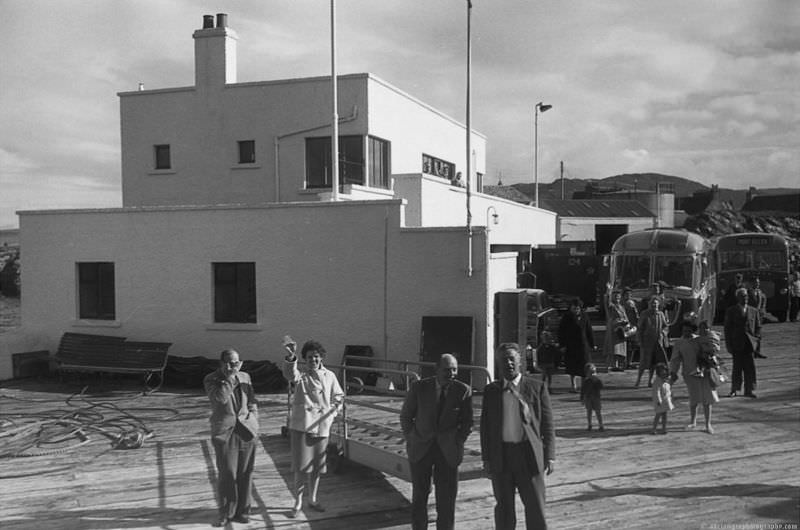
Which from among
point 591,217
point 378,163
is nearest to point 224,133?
point 378,163

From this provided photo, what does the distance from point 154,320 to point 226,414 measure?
10728mm

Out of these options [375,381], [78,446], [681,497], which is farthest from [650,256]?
[78,446]

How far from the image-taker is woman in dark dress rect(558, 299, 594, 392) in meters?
14.8

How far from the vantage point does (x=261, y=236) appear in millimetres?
17312

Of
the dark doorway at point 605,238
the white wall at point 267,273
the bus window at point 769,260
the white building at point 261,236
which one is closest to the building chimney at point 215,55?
the white building at point 261,236

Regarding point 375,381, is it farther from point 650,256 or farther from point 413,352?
point 650,256

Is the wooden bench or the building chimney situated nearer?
the wooden bench

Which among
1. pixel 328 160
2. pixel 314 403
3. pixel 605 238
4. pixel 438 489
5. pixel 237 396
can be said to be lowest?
pixel 438 489

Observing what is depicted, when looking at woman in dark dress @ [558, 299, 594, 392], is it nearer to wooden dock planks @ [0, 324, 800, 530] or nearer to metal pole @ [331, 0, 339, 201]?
wooden dock planks @ [0, 324, 800, 530]

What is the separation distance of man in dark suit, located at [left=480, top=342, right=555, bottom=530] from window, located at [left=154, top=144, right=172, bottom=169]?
19.1 meters

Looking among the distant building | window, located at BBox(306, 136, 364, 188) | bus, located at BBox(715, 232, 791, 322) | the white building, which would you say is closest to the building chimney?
the white building

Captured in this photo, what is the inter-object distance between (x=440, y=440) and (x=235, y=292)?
1117cm

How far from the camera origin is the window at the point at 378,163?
2227 cm

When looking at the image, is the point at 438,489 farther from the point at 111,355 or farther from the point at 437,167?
the point at 437,167
